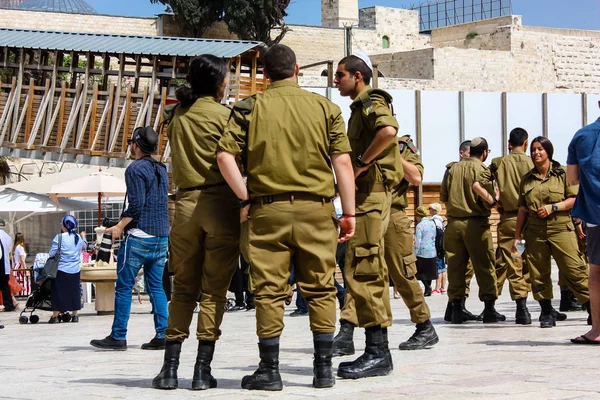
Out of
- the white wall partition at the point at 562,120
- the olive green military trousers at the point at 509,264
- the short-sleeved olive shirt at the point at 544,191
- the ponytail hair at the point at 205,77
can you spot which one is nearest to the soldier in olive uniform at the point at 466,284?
the olive green military trousers at the point at 509,264

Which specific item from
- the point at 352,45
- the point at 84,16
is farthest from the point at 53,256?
the point at 352,45

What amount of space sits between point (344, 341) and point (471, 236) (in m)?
3.01

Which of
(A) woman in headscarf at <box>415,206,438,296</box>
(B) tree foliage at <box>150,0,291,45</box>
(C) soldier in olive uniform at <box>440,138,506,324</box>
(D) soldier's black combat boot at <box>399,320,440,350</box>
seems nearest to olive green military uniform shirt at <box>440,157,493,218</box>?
(C) soldier in olive uniform at <box>440,138,506,324</box>

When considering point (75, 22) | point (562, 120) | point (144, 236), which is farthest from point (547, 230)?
point (75, 22)

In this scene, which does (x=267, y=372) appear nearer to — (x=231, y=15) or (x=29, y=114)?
(x=29, y=114)

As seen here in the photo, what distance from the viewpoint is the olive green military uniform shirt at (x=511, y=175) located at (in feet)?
34.4

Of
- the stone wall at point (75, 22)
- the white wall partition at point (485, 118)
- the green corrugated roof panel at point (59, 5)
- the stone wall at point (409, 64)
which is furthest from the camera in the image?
the green corrugated roof panel at point (59, 5)

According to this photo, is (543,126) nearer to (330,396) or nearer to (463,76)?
(330,396)

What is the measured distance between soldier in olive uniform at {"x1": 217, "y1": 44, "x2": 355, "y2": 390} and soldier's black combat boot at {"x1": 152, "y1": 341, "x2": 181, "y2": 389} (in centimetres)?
43

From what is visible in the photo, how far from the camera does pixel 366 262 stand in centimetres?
665

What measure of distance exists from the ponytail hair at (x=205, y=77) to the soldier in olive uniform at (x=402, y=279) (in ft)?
5.46

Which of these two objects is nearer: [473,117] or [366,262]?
Result: [366,262]

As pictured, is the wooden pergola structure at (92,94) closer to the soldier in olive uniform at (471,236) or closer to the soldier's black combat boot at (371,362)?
the soldier in olive uniform at (471,236)

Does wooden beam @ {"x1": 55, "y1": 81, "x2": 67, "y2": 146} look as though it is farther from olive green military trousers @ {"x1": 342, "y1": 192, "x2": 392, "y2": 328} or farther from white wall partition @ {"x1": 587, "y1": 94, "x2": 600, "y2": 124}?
olive green military trousers @ {"x1": 342, "y1": 192, "x2": 392, "y2": 328}
